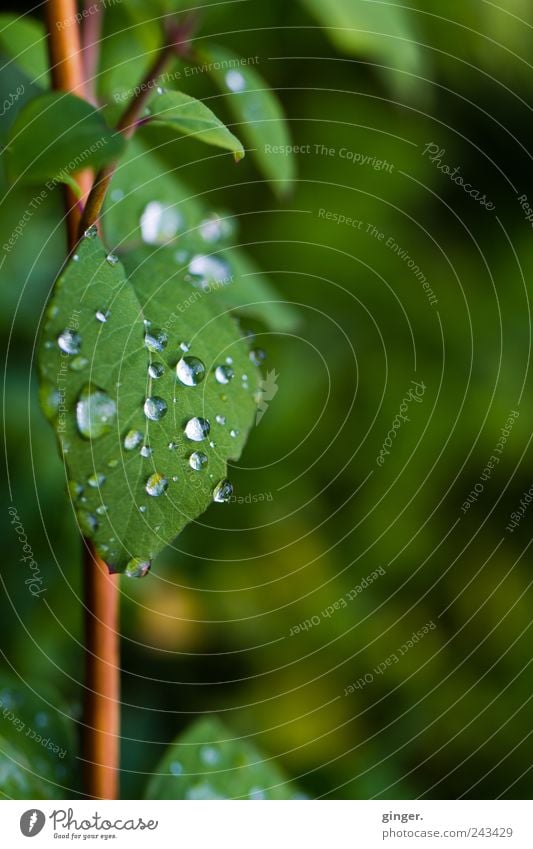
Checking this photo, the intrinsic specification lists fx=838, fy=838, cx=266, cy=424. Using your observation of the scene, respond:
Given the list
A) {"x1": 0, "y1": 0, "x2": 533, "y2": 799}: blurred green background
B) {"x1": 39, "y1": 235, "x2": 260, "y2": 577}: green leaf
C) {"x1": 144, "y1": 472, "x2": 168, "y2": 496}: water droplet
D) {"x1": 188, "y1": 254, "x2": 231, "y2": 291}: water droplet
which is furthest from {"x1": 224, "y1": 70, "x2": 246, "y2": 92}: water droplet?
{"x1": 0, "y1": 0, "x2": 533, "y2": 799}: blurred green background

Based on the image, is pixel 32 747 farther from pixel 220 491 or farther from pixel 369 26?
pixel 369 26

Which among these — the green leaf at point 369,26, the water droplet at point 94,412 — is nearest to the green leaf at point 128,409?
the water droplet at point 94,412

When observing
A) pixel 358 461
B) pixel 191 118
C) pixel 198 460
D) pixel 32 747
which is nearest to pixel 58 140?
pixel 191 118

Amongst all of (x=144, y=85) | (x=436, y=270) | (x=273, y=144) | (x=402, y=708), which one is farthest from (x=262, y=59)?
(x=402, y=708)

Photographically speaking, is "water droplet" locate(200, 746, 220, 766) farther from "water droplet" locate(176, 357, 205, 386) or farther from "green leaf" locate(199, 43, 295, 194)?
"green leaf" locate(199, 43, 295, 194)

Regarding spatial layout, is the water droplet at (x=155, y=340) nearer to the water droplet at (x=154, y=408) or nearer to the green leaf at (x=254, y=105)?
the water droplet at (x=154, y=408)

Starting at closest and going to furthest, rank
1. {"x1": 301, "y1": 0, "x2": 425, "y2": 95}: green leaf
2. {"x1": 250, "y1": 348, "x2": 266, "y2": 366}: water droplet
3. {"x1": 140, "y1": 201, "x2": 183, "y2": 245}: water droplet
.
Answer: {"x1": 250, "y1": 348, "x2": 266, "y2": 366}: water droplet → {"x1": 140, "y1": 201, "x2": 183, "y2": 245}: water droplet → {"x1": 301, "y1": 0, "x2": 425, "y2": 95}: green leaf

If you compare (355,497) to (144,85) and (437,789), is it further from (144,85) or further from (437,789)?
(144,85)
